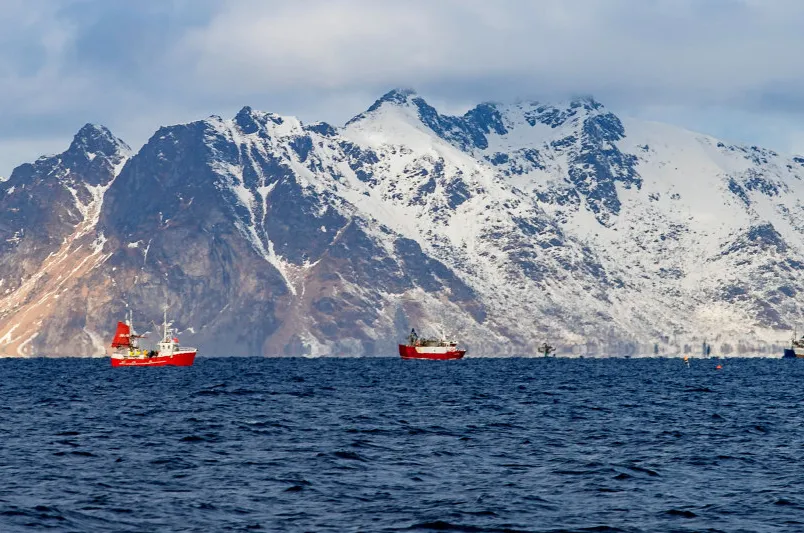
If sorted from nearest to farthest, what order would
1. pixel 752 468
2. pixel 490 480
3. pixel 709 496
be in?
1. pixel 709 496
2. pixel 490 480
3. pixel 752 468

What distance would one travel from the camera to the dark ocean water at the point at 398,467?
6550cm

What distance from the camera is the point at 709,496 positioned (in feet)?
238

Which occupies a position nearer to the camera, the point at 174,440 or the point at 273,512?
the point at 273,512

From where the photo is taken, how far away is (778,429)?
114 meters

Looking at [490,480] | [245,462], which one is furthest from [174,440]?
[490,480]

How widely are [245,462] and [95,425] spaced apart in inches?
1246

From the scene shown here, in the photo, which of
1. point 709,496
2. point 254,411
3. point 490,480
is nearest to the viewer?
point 709,496

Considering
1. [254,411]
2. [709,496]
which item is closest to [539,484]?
[709,496]

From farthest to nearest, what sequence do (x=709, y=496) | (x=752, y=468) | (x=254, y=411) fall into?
1. (x=254, y=411)
2. (x=752, y=468)
3. (x=709, y=496)

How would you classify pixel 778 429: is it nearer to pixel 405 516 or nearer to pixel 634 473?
pixel 634 473

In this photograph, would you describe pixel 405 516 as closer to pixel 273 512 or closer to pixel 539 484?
pixel 273 512

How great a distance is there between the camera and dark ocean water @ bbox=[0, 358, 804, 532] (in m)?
65.5

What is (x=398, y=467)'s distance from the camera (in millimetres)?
84188

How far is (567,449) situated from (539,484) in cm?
1912
